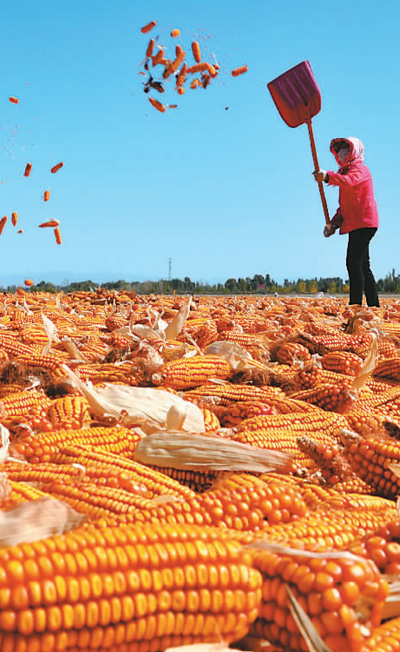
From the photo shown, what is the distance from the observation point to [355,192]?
11.5 meters

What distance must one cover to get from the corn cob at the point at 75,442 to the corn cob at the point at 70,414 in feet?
0.76

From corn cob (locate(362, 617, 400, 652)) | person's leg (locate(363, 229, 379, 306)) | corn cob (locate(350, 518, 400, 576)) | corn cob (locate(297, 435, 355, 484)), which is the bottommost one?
corn cob (locate(362, 617, 400, 652))

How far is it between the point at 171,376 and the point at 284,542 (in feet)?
9.66

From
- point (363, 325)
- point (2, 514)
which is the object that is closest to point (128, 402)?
point (2, 514)

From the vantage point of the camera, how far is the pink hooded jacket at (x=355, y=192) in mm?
11383

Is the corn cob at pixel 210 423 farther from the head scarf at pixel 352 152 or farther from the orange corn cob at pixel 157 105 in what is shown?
the head scarf at pixel 352 152

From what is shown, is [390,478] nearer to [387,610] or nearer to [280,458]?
[280,458]

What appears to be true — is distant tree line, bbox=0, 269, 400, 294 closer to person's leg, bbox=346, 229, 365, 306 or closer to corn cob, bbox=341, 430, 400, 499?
person's leg, bbox=346, 229, 365, 306

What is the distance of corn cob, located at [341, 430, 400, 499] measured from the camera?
2.56 meters

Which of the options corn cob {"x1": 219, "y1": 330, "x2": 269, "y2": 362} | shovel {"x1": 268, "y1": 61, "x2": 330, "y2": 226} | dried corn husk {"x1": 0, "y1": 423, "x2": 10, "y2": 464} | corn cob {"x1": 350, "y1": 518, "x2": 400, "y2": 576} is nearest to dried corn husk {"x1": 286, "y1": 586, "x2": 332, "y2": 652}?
corn cob {"x1": 350, "y1": 518, "x2": 400, "y2": 576}

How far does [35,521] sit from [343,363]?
4.12 metres

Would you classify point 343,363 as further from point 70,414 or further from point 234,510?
point 234,510

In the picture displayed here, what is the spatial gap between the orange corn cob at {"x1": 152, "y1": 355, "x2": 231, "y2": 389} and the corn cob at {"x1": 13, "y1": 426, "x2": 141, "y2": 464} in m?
1.44

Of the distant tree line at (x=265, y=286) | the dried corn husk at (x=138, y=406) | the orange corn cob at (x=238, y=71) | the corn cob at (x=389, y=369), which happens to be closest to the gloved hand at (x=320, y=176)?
the orange corn cob at (x=238, y=71)
